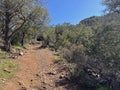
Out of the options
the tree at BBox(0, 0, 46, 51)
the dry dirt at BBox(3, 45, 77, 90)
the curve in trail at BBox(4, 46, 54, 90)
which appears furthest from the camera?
the tree at BBox(0, 0, 46, 51)

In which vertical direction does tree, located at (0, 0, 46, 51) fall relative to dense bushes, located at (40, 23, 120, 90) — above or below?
above

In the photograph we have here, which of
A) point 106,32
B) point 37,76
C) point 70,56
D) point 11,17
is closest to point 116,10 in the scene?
point 106,32

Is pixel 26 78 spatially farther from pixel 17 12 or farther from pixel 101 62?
pixel 17 12

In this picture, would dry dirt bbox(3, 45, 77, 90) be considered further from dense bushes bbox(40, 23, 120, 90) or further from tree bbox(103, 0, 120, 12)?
tree bbox(103, 0, 120, 12)

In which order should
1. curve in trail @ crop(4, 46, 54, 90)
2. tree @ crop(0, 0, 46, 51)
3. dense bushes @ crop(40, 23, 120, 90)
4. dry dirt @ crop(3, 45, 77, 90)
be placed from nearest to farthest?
curve in trail @ crop(4, 46, 54, 90)
dry dirt @ crop(3, 45, 77, 90)
dense bushes @ crop(40, 23, 120, 90)
tree @ crop(0, 0, 46, 51)

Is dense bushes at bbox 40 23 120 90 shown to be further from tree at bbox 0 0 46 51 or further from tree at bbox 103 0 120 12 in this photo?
tree at bbox 0 0 46 51

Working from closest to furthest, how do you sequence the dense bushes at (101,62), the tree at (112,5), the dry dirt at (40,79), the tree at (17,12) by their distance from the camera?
the dry dirt at (40,79), the dense bushes at (101,62), the tree at (112,5), the tree at (17,12)

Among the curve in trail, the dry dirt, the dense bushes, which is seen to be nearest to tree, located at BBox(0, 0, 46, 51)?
the curve in trail

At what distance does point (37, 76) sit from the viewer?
1788 cm

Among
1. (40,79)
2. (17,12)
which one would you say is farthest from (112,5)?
(17,12)

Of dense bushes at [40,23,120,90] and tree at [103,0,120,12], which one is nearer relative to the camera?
dense bushes at [40,23,120,90]

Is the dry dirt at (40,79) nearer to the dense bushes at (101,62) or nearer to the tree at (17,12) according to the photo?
the dense bushes at (101,62)

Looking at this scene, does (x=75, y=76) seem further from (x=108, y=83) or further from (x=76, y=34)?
(x=76, y=34)

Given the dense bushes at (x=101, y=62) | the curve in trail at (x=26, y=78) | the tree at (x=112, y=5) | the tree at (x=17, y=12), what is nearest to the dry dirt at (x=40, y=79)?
the curve in trail at (x=26, y=78)
